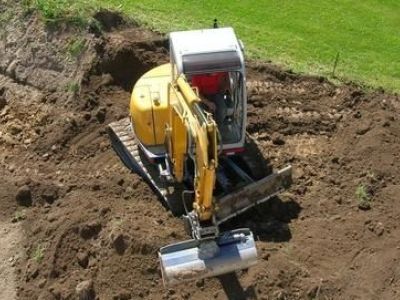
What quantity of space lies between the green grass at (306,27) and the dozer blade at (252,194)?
4937mm

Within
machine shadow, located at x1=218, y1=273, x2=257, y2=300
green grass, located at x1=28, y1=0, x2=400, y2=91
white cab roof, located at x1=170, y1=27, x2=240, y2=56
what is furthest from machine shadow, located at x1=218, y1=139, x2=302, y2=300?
green grass, located at x1=28, y1=0, x2=400, y2=91

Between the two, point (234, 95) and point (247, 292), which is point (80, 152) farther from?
point (247, 292)

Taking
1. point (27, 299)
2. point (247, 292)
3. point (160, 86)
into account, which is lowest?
point (27, 299)

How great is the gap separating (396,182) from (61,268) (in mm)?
6220

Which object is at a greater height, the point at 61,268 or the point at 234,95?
the point at 234,95

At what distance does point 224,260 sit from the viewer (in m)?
10.7

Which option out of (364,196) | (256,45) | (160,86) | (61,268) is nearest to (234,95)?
(160,86)

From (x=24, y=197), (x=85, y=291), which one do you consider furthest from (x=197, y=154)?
(x=24, y=197)

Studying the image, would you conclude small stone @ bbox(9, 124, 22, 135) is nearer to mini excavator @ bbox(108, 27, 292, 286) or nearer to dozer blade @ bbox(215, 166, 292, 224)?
mini excavator @ bbox(108, 27, 292, 286)

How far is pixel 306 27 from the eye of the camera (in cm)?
1872

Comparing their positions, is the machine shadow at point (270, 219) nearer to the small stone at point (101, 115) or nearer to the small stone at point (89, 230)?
the small stone at point (89, 230)

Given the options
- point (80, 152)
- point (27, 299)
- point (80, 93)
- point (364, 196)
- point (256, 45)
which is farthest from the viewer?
point (256, 45)

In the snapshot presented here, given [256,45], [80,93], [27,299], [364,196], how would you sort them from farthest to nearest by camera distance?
[256,45]
[80,93]
[364,196]
[27,299]

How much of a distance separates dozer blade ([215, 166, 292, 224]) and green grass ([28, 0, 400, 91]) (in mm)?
4937
